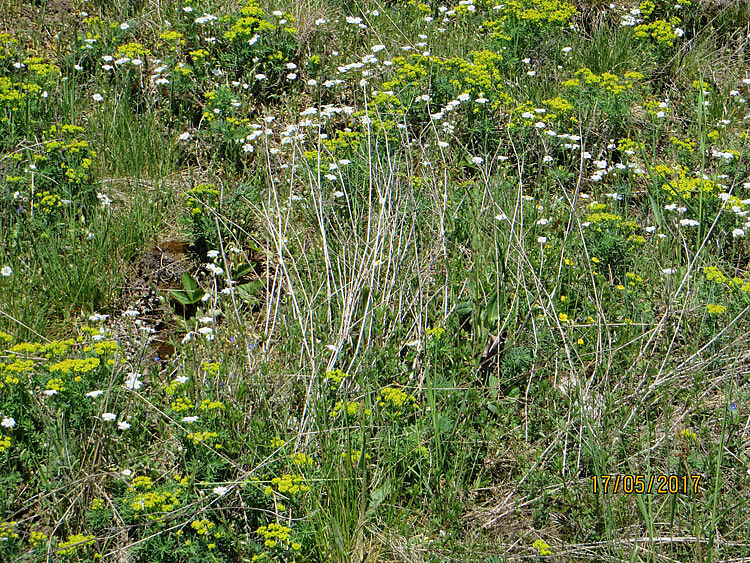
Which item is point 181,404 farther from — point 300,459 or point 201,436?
point 300,459

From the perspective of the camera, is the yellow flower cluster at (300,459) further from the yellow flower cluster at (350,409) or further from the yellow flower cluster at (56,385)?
the yellow flower cluster at (56,385)

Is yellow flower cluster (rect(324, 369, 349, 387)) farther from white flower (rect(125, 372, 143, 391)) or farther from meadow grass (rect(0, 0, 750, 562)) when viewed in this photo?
white flower (rect(125, 372, 143, 391))

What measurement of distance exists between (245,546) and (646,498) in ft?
5.33

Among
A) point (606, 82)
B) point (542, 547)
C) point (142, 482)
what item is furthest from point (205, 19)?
point (542, 547)

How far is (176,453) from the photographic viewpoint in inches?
127

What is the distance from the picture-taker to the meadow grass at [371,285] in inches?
118

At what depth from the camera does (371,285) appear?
3.75m

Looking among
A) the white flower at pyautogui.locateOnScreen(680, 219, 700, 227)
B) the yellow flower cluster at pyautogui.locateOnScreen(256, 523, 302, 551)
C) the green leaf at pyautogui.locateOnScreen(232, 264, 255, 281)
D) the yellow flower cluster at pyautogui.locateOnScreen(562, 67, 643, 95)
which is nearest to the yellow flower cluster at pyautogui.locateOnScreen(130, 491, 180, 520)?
the yellow flower cluster at pyautogui.locateOnScreen(256, 523, 302, 551)

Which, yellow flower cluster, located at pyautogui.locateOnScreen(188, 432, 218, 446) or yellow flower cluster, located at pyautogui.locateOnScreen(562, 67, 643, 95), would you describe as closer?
yellow flower cluster, located at pyautogui.locateOnScreen(188, 432, 218, 446)

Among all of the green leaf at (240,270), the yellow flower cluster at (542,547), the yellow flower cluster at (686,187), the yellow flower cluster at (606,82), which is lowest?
the yellow flower cluster at (542,547)

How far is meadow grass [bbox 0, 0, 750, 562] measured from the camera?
2990 mm

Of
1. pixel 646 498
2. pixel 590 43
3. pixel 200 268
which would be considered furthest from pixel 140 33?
pixel 646 498

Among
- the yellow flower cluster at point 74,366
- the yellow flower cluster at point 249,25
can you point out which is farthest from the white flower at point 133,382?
the yellow flower cluster at point 249,25

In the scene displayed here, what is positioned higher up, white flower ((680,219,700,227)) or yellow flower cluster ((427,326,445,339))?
white flower ((680,219,700,227))
